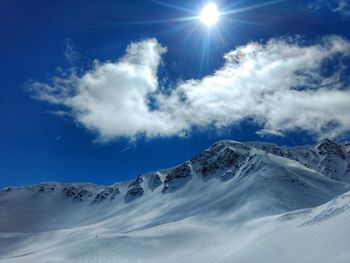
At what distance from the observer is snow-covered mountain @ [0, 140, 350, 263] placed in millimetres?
33719

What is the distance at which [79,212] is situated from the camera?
184 meters

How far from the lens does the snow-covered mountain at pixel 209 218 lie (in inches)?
1328

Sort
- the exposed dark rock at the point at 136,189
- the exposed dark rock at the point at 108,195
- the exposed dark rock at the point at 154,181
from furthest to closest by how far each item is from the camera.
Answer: the exposed dark rock at the point at 108,195, the exposed dark rock at the point at 136,189, the exposed dark rock at the point at 154,181

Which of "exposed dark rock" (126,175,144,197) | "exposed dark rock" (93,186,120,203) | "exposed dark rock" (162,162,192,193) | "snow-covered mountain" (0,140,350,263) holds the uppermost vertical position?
"exposed dark rock" (93,186,120,203)

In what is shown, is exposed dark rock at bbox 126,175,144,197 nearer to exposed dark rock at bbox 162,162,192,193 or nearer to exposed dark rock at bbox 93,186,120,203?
exposed dark rock at bbox 93,186,120,203

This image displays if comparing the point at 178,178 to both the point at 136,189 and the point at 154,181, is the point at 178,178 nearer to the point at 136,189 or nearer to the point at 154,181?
the point at 154,181

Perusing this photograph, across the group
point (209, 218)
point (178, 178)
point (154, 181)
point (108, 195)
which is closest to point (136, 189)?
point (154, 181)

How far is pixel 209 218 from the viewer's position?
7694 centimetres

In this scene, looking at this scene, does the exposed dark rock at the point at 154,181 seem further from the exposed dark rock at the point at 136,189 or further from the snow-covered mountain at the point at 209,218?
the exposed dark rock at the point at 136,189

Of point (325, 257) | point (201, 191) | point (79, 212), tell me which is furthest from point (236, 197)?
point (79, 212)

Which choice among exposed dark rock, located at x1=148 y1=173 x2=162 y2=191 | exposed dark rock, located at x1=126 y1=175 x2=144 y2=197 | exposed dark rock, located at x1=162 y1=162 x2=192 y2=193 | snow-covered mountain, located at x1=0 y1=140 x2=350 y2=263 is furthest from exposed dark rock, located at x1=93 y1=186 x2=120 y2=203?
exposed dark rock, located at x1=162 y1=162 x2=192 y2=193

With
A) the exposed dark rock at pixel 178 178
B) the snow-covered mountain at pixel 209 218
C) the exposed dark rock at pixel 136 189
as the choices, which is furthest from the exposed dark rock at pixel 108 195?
the exposed dark rock at pixel 178 178

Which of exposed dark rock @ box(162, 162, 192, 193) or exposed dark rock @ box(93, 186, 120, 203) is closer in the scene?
exposed dark rock @ box(162, 162, 192, 193)

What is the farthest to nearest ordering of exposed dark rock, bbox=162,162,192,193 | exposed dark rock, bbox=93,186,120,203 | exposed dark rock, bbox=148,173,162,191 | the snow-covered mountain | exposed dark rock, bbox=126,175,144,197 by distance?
exposed dark rock, bbox=93,186,120,203
exposed dark rock, bbox=126,175,144,197
exposed dark rock, bbox=148,173,162,191
exposed dark rock, bbox=162,162,192,193
the snow-covered mountain
